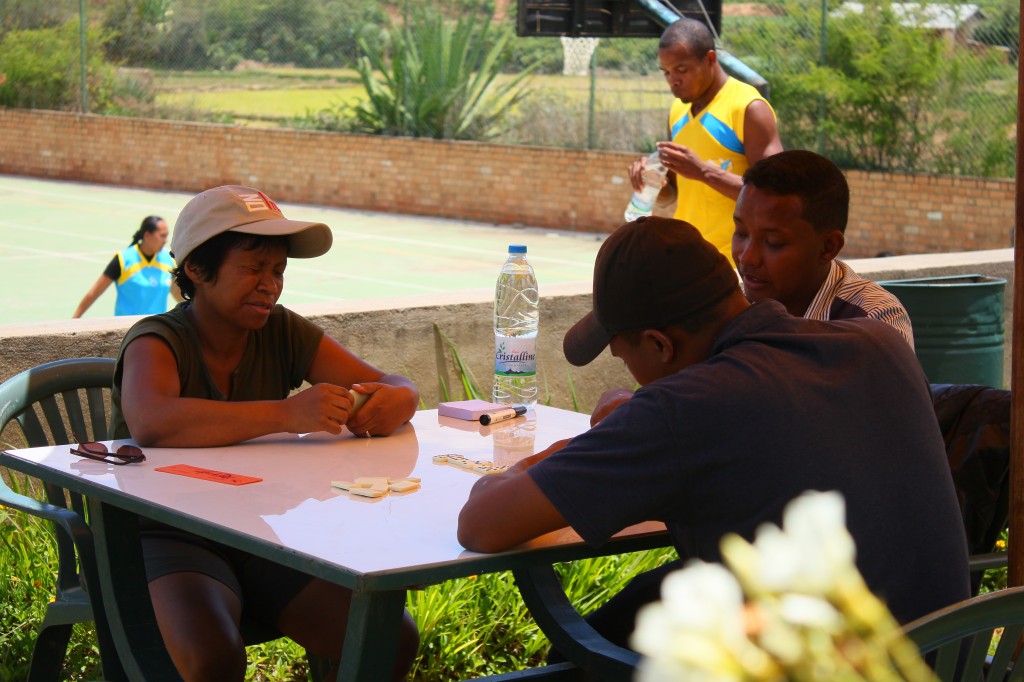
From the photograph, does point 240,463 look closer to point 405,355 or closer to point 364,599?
point 364,599

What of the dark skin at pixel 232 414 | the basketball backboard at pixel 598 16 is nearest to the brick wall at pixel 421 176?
the basketball backboard at pixel 598 16

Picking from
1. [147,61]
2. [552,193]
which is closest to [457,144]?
[552,193]

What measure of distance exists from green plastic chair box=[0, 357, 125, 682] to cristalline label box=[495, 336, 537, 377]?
1106 mm

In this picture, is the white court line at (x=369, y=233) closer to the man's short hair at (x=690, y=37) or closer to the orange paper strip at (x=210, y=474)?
the man's short hair at (x=690, y=37)

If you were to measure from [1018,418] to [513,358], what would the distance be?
148 centimetres

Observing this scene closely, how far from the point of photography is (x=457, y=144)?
2383cm

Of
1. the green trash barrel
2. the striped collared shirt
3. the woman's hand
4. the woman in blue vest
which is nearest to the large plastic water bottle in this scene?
the woman's hand

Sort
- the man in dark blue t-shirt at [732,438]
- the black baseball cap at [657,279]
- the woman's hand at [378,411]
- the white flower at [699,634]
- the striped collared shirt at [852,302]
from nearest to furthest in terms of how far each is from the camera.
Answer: the white flower at [699,634], the man in dark blue t-shirt at [732,438], the black baseball cap at [657,279], the striped collared shirt at [852,302], the woman's hand at [378,411]

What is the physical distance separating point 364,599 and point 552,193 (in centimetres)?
2062

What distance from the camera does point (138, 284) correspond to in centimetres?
891

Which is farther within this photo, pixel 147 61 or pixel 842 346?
pixel 147 61

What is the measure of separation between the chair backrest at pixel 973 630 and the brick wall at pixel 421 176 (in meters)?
16.3

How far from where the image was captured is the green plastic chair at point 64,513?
3.03 metres

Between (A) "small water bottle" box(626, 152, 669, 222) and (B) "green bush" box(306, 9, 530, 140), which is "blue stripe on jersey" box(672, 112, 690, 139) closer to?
(A) "small water bottle" box(626, 152, 669, 222)
